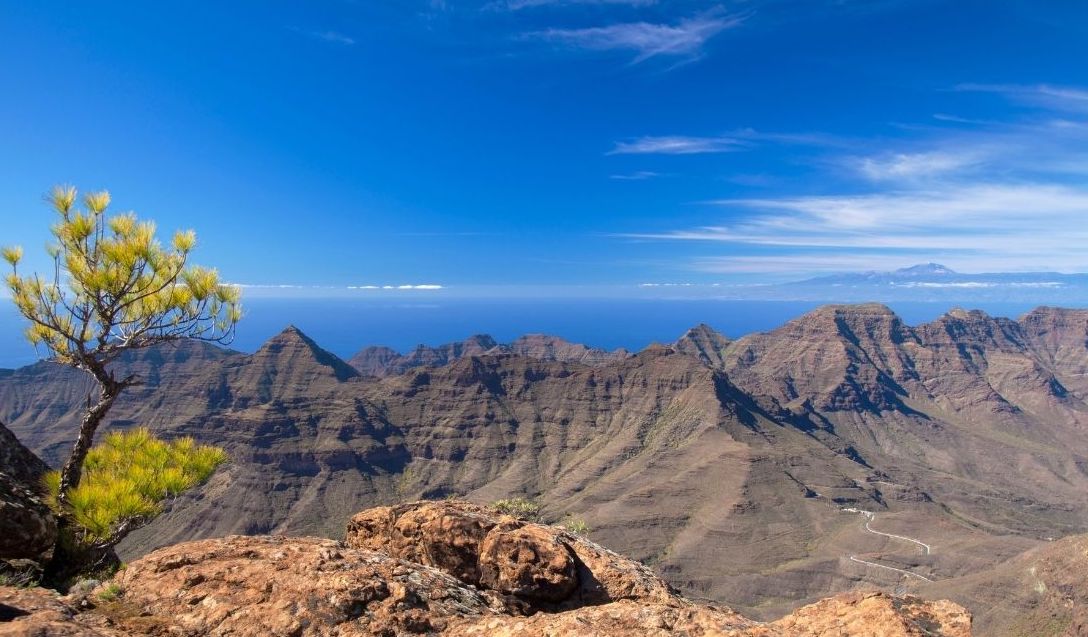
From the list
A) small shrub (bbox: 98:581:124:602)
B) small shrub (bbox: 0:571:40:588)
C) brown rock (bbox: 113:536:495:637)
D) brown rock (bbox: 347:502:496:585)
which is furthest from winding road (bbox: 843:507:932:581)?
small shrub (bbox: 0:571:40:588)

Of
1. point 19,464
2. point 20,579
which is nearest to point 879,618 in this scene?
point 20,579

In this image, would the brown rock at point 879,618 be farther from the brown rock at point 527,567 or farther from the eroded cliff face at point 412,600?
the brown rock at point 527,567

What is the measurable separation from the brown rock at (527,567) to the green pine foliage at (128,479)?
8017mm

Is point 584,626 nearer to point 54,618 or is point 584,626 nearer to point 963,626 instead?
point 963,626

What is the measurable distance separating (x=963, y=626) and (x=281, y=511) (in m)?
196

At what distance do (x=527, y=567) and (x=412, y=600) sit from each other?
8.83 feet

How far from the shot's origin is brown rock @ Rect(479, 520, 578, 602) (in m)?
11.0

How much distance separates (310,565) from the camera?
9.71 meters

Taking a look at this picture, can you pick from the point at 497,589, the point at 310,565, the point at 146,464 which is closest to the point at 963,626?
the point at 497,589

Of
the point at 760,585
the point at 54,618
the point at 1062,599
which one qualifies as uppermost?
the point at 54,618

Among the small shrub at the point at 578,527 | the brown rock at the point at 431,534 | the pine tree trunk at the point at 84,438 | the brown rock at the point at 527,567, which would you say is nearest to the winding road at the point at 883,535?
the small shrub at the point at 578,527

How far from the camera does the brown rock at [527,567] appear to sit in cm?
1099

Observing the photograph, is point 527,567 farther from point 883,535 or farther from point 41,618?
point 883,535

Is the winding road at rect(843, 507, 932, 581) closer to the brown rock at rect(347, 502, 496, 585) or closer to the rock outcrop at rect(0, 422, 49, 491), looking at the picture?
the brown rock at rect(347, 502, 496, 585)
